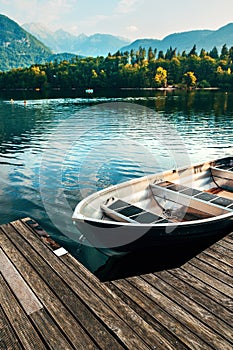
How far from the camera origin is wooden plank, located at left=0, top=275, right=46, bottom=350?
432cm

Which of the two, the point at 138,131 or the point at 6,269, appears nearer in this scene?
the point at 6,269

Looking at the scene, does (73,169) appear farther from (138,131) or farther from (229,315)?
(138,131)

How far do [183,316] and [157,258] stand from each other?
6.73ft

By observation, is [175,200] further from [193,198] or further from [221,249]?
[221,249]

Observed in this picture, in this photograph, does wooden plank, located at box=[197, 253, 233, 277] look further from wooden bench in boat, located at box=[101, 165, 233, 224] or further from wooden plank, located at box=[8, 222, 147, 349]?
wooden plank, located at box=[8, 222, 147, 349]

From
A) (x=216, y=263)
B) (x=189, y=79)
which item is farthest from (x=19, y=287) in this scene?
(x=189, y=79)

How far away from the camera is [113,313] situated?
485cm

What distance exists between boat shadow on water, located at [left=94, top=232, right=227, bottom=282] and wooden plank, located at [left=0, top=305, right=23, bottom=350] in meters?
2.56

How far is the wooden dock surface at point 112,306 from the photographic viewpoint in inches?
171

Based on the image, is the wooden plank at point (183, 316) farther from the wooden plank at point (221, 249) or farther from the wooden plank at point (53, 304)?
the wooden plank at point (221, 249)

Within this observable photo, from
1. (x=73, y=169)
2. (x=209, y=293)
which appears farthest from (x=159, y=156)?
(x=209, y=293)

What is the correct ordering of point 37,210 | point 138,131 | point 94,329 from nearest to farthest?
point 94,329, point 37,210, point 138,131

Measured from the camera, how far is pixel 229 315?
4.80 m

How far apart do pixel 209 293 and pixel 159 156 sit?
16.6 meters
